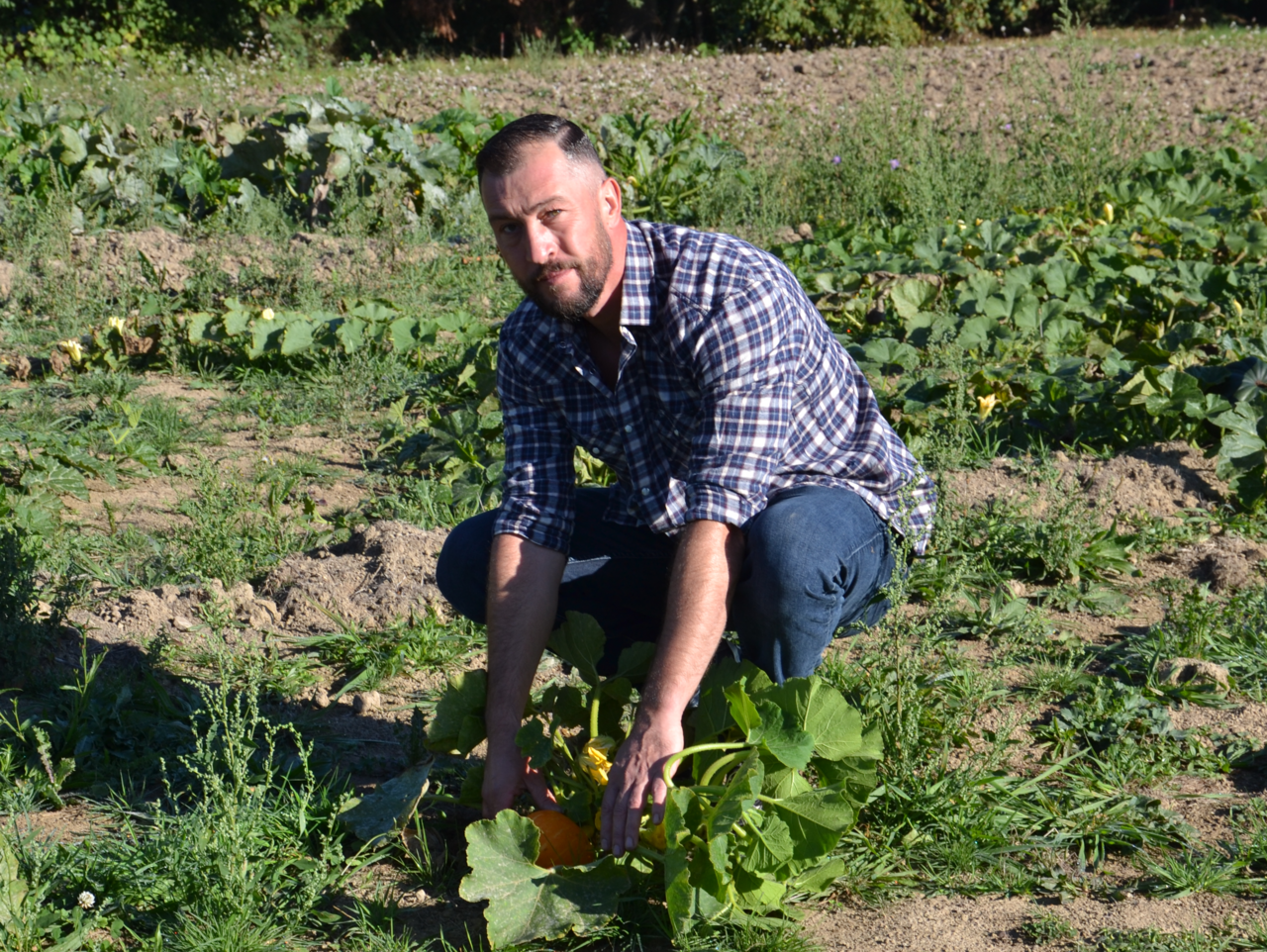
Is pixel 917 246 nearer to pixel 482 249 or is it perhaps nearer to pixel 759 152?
pixel 482 249

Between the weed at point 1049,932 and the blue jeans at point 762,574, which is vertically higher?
the blue jeans at point 762,574

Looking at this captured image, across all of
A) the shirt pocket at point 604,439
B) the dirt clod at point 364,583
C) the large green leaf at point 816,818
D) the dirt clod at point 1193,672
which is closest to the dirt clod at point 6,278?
the dirt clod at point 364,583

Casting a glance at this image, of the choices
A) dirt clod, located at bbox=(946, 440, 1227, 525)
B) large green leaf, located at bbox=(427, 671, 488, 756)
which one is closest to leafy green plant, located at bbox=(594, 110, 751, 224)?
dirt clod, located at bbox=(946, 440, 1227, 525)

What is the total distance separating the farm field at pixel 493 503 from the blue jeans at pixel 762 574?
16 cm

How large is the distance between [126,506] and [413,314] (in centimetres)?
193

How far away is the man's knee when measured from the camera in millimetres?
2865

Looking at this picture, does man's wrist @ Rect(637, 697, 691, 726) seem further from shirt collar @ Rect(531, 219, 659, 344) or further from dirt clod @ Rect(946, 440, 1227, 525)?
dirt clod @ Rect(946, 440, 1227, 525)

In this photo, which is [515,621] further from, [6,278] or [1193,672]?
[6,278]

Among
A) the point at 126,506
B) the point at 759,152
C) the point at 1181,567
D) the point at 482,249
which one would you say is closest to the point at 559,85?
the point at 759,152

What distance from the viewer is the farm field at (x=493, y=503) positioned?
226 cm

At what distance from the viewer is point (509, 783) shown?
2385 mm

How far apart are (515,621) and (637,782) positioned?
0.52 meters

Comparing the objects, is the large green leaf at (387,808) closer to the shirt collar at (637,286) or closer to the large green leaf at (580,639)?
the large green leaf at (580,639)

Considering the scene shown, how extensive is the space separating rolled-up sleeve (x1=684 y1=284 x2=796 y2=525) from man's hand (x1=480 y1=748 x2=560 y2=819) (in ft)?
1.93
